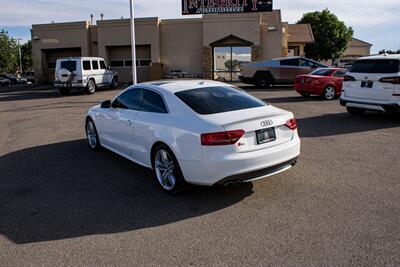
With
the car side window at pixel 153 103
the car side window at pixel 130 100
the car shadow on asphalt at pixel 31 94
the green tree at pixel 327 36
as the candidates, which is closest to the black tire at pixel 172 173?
the car side window at pixel 153 103

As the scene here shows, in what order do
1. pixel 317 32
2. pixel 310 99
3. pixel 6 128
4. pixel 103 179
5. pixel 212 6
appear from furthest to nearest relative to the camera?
pixel 317 32
pixel 212 6
pixel 310 99
pixel 6 128
pixel 103 179

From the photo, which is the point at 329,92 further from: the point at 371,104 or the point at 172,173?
the point at 172,173

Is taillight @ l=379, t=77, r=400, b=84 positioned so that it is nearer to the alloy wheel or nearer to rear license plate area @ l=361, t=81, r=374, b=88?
rear license plate area @ l=361, t=81, r=374, b=88

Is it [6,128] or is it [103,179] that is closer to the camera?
[103,179]

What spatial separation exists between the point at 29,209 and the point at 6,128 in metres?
7.28

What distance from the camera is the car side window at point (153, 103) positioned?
19.3 ft

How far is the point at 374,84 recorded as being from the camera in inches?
423

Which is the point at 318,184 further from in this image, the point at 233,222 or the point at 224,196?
the point at 233,222

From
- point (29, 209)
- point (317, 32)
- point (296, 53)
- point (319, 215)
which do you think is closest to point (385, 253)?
point (319, 215)

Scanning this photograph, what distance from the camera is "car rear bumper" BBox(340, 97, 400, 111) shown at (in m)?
10.4

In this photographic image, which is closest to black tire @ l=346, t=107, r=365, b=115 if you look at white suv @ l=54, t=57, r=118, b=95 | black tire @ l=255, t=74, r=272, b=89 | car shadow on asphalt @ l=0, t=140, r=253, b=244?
car shadow on asphalt @ l=0, t=140, r=253, b=244

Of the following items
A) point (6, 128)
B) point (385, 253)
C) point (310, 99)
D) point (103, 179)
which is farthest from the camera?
point (310, 99)

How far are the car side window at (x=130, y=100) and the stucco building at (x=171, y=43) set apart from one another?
918 inches

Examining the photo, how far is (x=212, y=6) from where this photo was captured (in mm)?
28859
